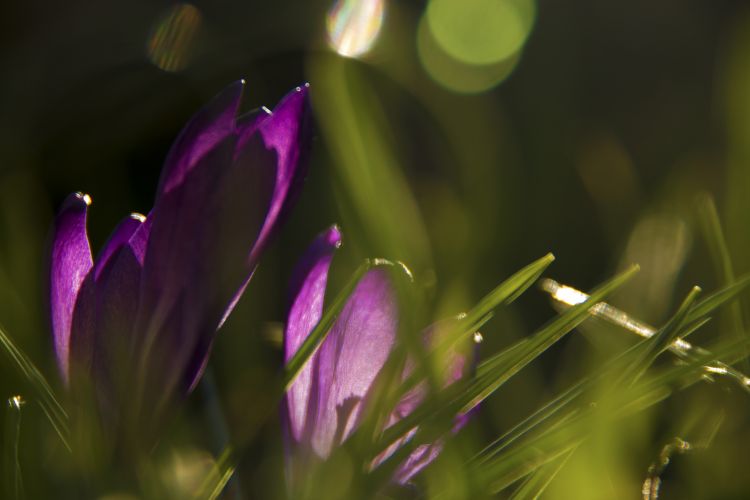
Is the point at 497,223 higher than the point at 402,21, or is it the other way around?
the point at 402,21

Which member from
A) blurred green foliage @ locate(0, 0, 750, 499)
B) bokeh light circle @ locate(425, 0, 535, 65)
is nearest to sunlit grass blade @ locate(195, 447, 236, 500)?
blurred green foliage @ locate(0, 0, 750, 499)

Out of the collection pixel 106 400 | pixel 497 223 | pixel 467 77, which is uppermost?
pixel 467 77

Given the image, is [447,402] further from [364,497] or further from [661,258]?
[661,258]

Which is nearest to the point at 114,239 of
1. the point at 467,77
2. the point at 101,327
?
the point at 101,327

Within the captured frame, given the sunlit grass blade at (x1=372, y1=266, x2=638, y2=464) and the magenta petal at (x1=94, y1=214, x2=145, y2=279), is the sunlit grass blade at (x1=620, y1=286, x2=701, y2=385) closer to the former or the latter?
the sunlit grass blade at (x1=372, y1=266, x2=638, y2=464)

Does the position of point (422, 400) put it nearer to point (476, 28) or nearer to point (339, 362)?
point (339, 362)

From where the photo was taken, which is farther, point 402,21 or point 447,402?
point 402,21

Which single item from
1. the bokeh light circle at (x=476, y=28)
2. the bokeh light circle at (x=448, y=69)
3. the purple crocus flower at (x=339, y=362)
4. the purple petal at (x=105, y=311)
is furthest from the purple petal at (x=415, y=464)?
the bokeh light circle at (x=476, y=28)

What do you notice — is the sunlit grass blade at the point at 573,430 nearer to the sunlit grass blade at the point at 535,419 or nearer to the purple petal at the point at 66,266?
the sunlit grass blade at the point at 535,419
